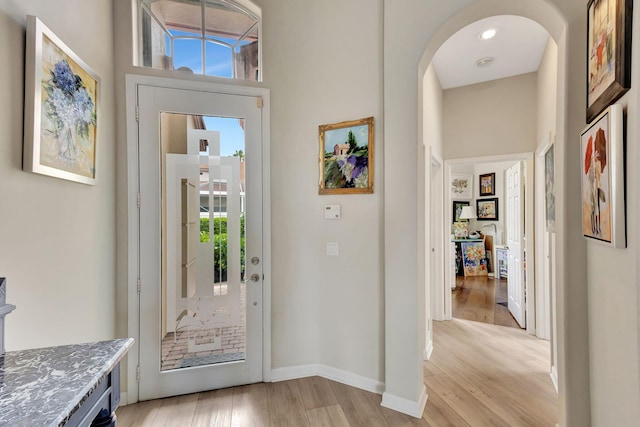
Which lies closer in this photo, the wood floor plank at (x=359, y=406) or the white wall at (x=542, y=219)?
the wood floor plank at (x=359, y=406)

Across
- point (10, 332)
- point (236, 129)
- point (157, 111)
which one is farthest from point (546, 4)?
→ point (10, 332)

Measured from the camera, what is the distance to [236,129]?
7.60 ft

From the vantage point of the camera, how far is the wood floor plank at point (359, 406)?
1.92 meters

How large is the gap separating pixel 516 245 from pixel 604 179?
3.06 metres

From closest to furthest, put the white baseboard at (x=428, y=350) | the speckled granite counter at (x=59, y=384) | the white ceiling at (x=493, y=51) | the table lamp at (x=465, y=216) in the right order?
1. the speckled granite counter at (x=59, y=384)
2. the white ceiling at (x=493, y=51)
3. the white baseboard at (x=428, y=350)
4. the table lamp at (x=465, y=216)

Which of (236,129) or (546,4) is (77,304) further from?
A: (546,4)

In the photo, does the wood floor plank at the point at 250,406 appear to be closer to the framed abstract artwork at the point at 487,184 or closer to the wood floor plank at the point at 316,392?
the wood floor plank at the point at 316,392

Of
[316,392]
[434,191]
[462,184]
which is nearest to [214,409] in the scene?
[316,392]

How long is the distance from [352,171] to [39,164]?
1.79 m

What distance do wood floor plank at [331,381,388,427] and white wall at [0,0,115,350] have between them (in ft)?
5.50

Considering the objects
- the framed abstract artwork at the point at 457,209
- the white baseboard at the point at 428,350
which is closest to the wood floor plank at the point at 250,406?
the white baseboard at the point at 428,350

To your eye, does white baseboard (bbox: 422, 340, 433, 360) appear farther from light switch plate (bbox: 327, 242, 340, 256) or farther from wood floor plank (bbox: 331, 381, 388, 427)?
light switch plate (bbox: 327, 242, 340, 256)

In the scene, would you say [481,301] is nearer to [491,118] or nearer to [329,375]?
[491,118]

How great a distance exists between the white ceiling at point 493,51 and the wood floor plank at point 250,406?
3.34 metres
